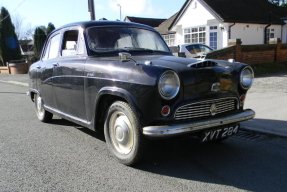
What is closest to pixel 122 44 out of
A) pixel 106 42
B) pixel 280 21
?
Answer: pixel 106 42

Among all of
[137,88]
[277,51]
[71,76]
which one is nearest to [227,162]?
[137,88]

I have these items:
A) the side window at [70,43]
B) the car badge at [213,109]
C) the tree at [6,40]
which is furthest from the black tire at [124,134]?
the tree at [6,40]

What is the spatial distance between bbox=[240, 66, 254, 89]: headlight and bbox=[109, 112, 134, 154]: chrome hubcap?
1.65m

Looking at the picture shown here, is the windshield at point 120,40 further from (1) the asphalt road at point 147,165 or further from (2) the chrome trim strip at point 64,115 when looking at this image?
(1) the asphalt road at point 147,165

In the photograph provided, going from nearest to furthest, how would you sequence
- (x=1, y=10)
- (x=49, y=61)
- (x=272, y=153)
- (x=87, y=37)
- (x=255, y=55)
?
(x=272, y=153)
(x=87, y=37)
(x=49, y=61)
(x=255, y=55)
(x=1, y=10)

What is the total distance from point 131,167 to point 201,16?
25.8 m

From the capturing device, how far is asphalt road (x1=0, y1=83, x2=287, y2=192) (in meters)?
4.17

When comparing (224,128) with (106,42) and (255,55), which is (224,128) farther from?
(255,55)

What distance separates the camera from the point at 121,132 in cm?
481

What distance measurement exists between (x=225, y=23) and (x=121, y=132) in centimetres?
2351

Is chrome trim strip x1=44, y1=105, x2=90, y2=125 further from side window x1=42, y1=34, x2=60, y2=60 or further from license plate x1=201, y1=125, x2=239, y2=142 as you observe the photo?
license plate x1=201, y1=125, x2=239, y2=142

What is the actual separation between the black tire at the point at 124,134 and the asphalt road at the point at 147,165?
0.16 meters

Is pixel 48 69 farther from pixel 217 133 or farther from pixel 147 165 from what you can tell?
pixel 217 133

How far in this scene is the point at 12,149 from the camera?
5.79 m
